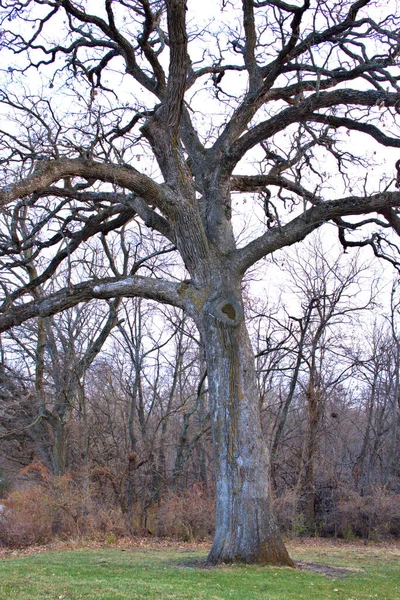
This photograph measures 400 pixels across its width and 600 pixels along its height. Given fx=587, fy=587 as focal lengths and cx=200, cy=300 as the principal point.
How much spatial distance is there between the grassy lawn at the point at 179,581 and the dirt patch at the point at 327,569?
0.05 meters

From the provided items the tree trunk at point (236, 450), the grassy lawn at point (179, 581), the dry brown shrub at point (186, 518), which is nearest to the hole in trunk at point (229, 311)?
the tree trunk at point (236, 450)

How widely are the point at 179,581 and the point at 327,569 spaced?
3.52 meters

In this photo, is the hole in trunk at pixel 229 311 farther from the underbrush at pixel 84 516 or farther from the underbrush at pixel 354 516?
the underbrush at pixel 354 516

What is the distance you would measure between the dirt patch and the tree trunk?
63 cm

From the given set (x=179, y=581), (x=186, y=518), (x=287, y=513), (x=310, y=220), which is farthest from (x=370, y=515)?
(x=179, y=581)

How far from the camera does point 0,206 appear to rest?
8.69 meters

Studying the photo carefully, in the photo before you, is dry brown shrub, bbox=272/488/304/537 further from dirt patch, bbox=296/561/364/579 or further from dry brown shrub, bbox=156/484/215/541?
dirt patch, bbox=296/561/364/579

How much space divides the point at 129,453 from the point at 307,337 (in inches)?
320

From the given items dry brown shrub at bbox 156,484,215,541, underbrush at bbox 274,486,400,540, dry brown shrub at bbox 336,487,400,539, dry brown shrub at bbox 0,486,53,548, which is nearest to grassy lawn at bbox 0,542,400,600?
dry brown shrub at bbox 0,486,53,548

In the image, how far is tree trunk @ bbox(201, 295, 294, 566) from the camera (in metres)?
9.62

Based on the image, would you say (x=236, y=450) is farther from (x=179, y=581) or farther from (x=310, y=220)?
(x=310, y=220)

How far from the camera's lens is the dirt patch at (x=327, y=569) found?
9745 millimetres

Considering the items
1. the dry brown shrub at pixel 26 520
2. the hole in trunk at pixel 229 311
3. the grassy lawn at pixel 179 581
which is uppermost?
the hole in trunk at pixel 229 311

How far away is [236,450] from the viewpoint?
998cm
